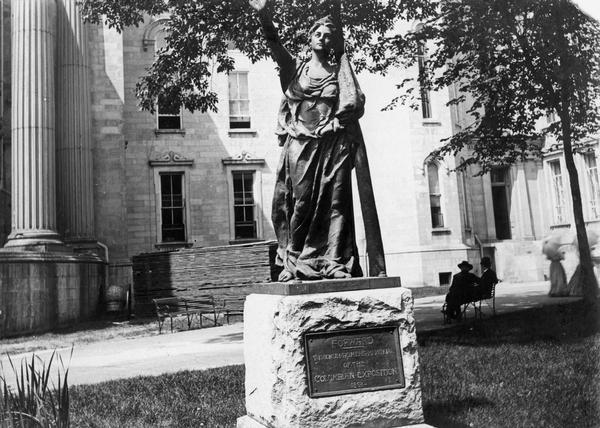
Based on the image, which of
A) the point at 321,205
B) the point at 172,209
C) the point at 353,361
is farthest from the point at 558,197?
the point at 353,361

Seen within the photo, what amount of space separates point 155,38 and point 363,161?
24634 millimetres

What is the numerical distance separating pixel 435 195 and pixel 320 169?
23932 mm

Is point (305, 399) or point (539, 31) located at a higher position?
point (539, 31)

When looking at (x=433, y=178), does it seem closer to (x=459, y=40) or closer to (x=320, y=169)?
(x=459, y=40)

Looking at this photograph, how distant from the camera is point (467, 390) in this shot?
695 cm

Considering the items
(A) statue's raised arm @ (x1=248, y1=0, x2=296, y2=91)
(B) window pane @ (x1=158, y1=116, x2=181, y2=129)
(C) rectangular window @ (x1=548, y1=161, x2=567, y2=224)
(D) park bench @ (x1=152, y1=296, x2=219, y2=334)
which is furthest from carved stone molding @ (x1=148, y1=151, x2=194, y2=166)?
(A) statue's raised arm @ (x1=248, y1=0, x2=296, y2=91)

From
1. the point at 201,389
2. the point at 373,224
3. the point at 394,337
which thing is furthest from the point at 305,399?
the point at 201,389

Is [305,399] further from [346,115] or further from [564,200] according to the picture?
[564,200]

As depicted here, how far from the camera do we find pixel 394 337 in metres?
4.62

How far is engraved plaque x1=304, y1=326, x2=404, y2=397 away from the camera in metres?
4.43

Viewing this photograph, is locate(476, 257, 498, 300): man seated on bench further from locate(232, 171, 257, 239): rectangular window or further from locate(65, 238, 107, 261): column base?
locate(232, 171, 257, 239): rectangular window

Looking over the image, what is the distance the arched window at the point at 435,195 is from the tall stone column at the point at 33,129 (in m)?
16.2

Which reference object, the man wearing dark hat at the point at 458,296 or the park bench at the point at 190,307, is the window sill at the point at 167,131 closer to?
the park bench at the point at 190,307

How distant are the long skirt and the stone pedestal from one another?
1.40 ft
